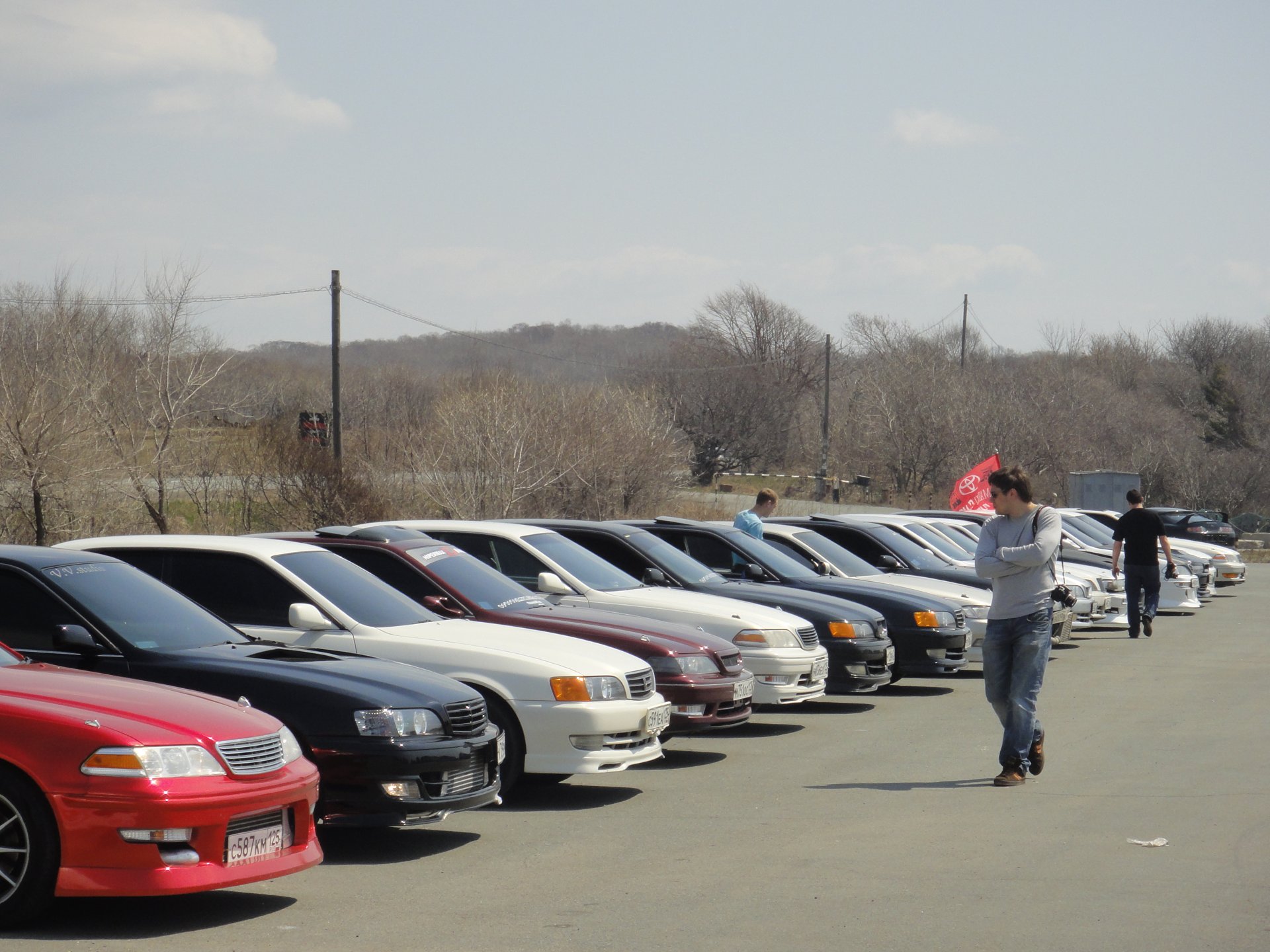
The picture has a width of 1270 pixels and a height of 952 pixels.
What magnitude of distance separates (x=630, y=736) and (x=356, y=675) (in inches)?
81.0

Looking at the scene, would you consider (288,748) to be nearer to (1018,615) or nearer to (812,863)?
(812,863)

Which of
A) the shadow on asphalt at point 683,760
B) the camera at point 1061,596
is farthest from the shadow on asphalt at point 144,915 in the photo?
the camera at point 1061,596

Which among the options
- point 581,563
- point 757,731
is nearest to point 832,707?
point 757,731

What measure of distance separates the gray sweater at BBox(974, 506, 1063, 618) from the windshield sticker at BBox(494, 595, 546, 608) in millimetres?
3169

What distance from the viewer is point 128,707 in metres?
5.71

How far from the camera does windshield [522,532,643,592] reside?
11.9 m

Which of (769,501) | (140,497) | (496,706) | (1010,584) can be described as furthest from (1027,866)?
(140,497)

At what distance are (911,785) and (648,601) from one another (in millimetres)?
3104

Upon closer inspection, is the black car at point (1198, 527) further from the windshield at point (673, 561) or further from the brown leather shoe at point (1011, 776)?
the brown leather shoe at point (1011, 776)

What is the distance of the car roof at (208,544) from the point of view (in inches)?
352

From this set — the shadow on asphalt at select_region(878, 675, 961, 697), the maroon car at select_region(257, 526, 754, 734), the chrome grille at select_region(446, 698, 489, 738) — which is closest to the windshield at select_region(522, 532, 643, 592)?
the maroon car at select_region(257, 526, 754, 734)

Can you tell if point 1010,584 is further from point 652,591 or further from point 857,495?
point 857,495

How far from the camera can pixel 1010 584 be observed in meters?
9.08

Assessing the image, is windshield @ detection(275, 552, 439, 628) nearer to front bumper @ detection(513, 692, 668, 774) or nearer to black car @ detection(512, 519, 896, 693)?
front bumper @ detection(513, 692, 668, 774)
